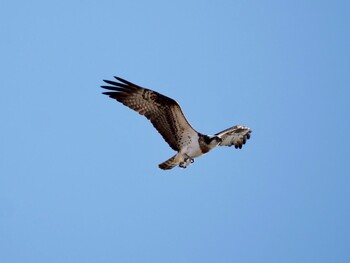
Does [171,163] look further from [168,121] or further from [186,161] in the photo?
[168,121]

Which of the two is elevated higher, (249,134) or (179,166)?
(249,134)

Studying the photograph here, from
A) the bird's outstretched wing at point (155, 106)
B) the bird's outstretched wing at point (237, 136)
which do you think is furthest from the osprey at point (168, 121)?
the bird's outstretched wing at point (237, 136)

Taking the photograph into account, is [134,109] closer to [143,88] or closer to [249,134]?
[143,88]

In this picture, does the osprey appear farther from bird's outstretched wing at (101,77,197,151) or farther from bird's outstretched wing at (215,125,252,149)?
bird's outstretched wing at (215,125,252,149)

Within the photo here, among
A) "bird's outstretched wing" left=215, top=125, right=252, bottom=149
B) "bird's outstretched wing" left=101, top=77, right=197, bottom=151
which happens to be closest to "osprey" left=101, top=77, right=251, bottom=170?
"bird's outstretched wing" left=101, top=77, right=197, bottom=151

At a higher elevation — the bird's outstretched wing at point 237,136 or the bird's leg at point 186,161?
the bird's outstretched wing at point 237,136

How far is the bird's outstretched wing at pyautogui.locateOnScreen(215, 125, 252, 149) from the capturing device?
19.8m

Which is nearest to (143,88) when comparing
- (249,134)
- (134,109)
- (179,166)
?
(134,109)

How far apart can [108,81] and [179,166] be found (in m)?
2.43

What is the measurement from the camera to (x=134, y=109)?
17.8 meters

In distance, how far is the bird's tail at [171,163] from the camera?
59.1 feet

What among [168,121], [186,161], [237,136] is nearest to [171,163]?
[186,161]

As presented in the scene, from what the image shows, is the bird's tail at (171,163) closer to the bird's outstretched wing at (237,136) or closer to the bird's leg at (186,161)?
the bird's leg at (186,161)

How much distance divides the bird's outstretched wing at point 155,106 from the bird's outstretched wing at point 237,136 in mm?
2045
